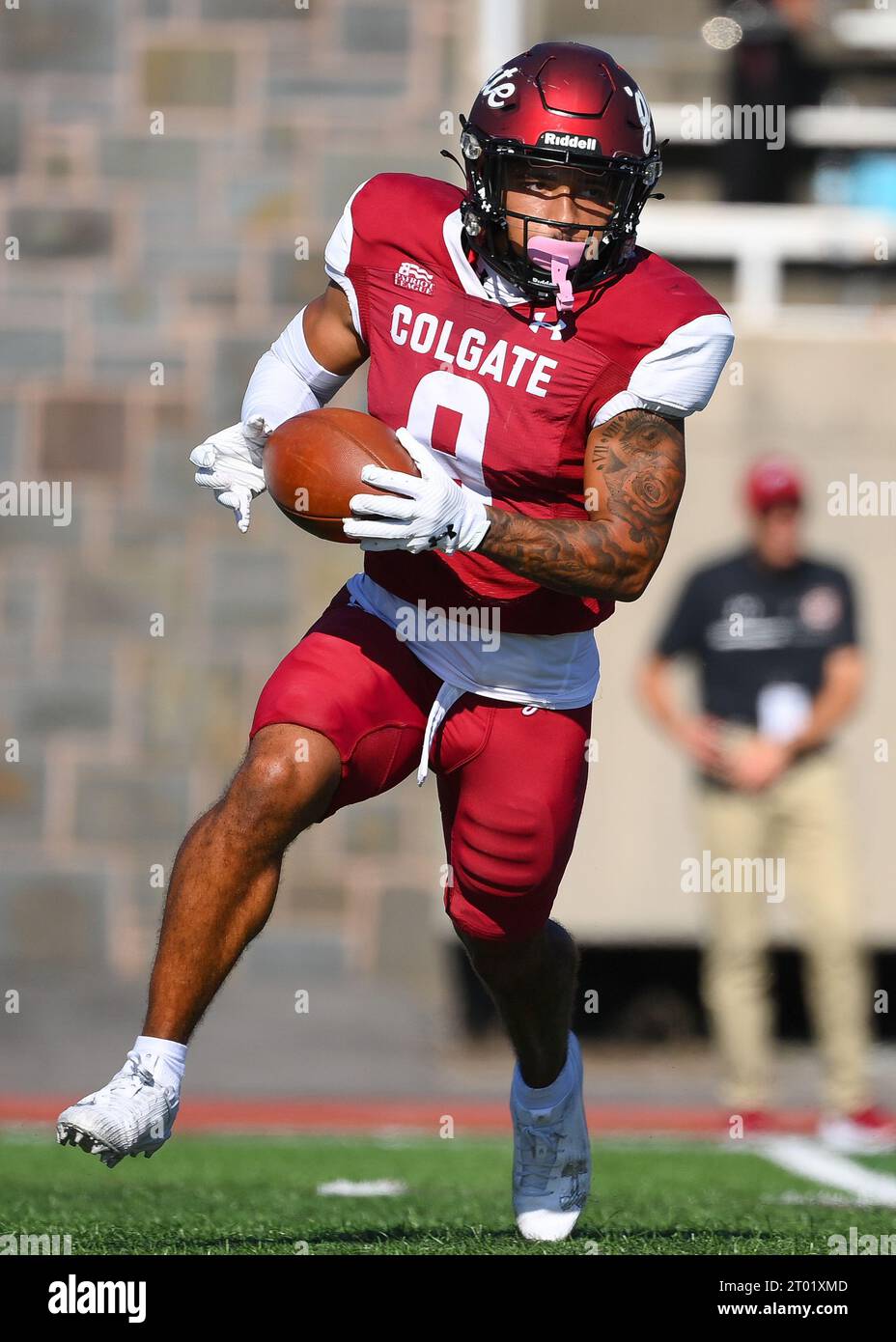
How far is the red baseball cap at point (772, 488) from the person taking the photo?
7.05 metres

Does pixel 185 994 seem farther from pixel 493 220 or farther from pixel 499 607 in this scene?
pixel 493 220

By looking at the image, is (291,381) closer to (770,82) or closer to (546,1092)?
(546,1092)

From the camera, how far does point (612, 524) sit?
3602 mm

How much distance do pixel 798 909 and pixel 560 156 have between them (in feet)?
13.1

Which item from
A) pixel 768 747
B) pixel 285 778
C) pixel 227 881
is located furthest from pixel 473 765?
pixel 768 747

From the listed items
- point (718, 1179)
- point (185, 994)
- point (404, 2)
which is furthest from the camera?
point (404, 2)

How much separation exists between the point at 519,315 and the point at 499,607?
549 millimetres

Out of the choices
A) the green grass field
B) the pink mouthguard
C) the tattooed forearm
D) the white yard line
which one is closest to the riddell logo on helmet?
the pink mouthguard

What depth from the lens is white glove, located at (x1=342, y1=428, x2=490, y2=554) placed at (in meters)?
3.43

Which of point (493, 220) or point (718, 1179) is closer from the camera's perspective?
point (493, 220)

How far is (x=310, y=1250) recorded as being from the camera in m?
3.78

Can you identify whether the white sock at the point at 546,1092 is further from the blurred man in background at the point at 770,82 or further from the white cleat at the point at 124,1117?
the blurred man in background at the point at 770,82

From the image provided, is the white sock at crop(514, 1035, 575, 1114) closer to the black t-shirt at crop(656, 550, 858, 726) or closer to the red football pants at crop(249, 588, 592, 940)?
the red football pants at crop(249, 588, 592, 940)

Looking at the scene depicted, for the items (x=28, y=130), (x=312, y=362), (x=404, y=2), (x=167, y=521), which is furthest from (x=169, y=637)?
(x=312, y=362)
